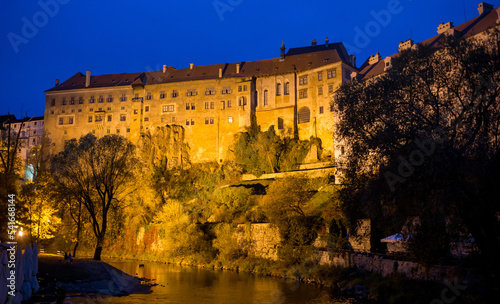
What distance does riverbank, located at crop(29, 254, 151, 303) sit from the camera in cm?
2111

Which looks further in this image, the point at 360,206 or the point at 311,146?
the point at 311,146

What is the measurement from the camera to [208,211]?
152 ft

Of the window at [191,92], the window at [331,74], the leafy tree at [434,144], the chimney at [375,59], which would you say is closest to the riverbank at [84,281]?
the leafy tree at [434,144]

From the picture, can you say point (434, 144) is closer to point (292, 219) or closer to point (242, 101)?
point (292, 219)

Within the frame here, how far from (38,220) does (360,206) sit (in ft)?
90.9

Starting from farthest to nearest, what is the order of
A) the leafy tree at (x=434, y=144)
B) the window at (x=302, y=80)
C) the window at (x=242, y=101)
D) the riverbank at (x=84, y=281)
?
1. the window at (x=242, y=101)
2. the window at (x=302, y=80)
3. the riverbank at (x=84, y=281)
4. the leafy tree at (x=434, y=144)

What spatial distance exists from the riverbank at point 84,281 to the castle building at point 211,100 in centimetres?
3831

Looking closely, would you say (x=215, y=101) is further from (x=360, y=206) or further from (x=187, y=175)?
(x=360, y=206)

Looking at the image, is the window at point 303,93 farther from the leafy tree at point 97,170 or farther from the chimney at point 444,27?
the leafy tree at point 97,170

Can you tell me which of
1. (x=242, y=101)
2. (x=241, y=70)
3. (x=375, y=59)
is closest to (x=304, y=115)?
(x=242, y=101)

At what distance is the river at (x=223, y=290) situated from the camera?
22.7m

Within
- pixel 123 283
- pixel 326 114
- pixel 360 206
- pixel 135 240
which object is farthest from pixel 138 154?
pixel 360 206

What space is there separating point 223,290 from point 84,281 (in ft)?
26.1

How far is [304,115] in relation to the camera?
63906 millimetres
